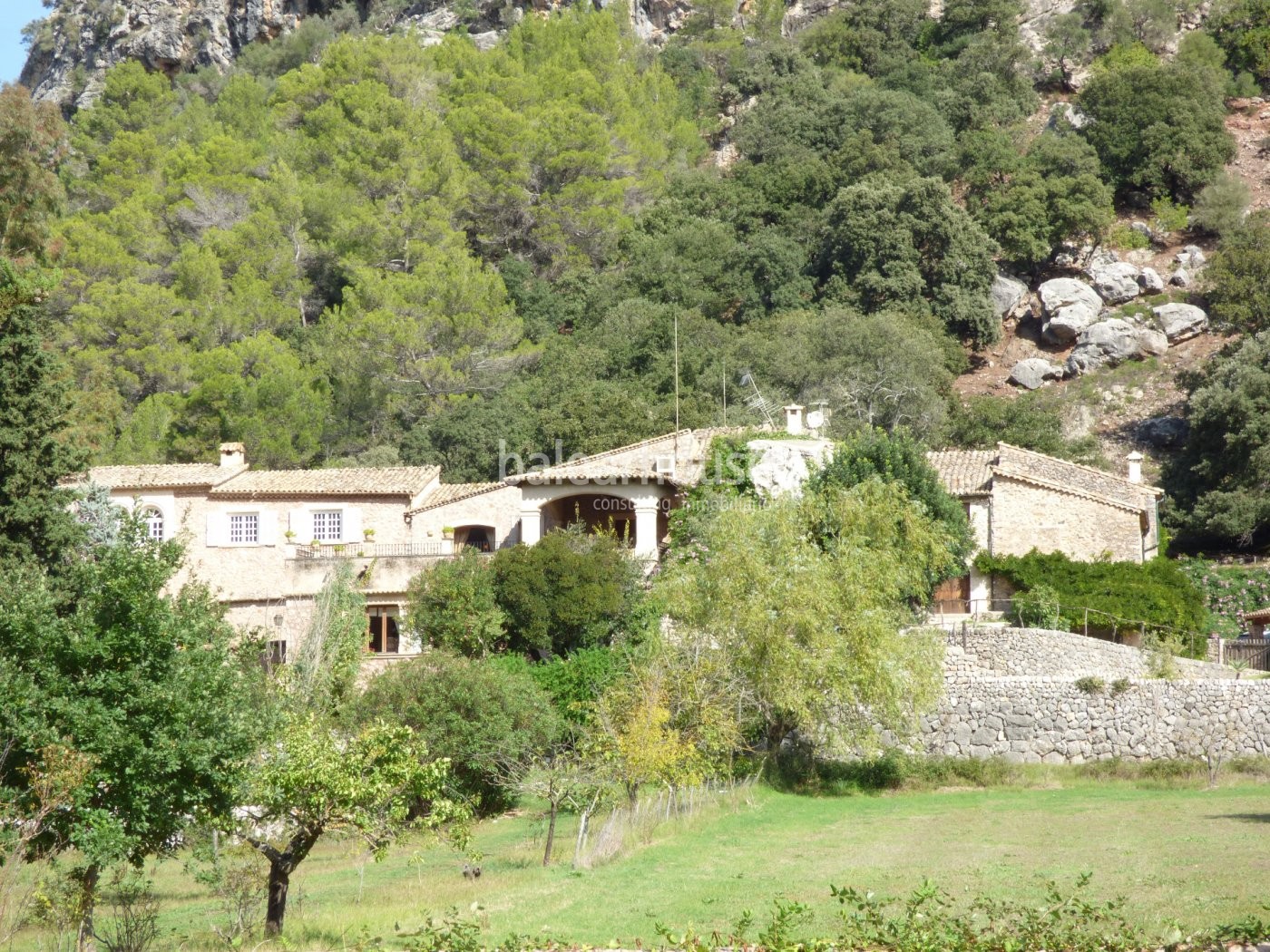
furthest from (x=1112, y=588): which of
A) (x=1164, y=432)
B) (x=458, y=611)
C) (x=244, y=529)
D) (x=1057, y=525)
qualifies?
(x=1164, y=432)

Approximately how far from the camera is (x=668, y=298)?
54812 millimetres

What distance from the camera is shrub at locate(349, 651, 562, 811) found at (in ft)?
81.5

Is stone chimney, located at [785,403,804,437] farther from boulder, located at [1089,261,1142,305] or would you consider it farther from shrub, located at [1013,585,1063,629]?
boulder, located at [1089,261,1142,305]

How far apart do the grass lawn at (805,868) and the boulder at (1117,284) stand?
1447 inches

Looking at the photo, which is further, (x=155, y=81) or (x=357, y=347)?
(x=155, y=81)

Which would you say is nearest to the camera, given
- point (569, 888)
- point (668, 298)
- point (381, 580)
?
point (569, 888)

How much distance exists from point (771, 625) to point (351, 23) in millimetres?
74001

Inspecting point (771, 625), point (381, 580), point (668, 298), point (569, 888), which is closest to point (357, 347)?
point (668, 298)

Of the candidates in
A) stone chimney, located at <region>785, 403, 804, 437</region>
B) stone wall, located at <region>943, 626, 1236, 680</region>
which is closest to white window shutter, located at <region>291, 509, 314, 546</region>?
stone chimney, located at <region>785, 403, 804, 437</region>

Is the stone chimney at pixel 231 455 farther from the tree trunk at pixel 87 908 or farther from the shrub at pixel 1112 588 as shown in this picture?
the tree trunk at pixel 87 908

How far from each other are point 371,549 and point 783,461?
9.42m

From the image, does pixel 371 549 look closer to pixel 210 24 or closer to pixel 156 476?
pixel 156 476

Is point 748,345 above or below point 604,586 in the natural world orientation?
above

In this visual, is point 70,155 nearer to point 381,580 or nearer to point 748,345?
point 748,345
